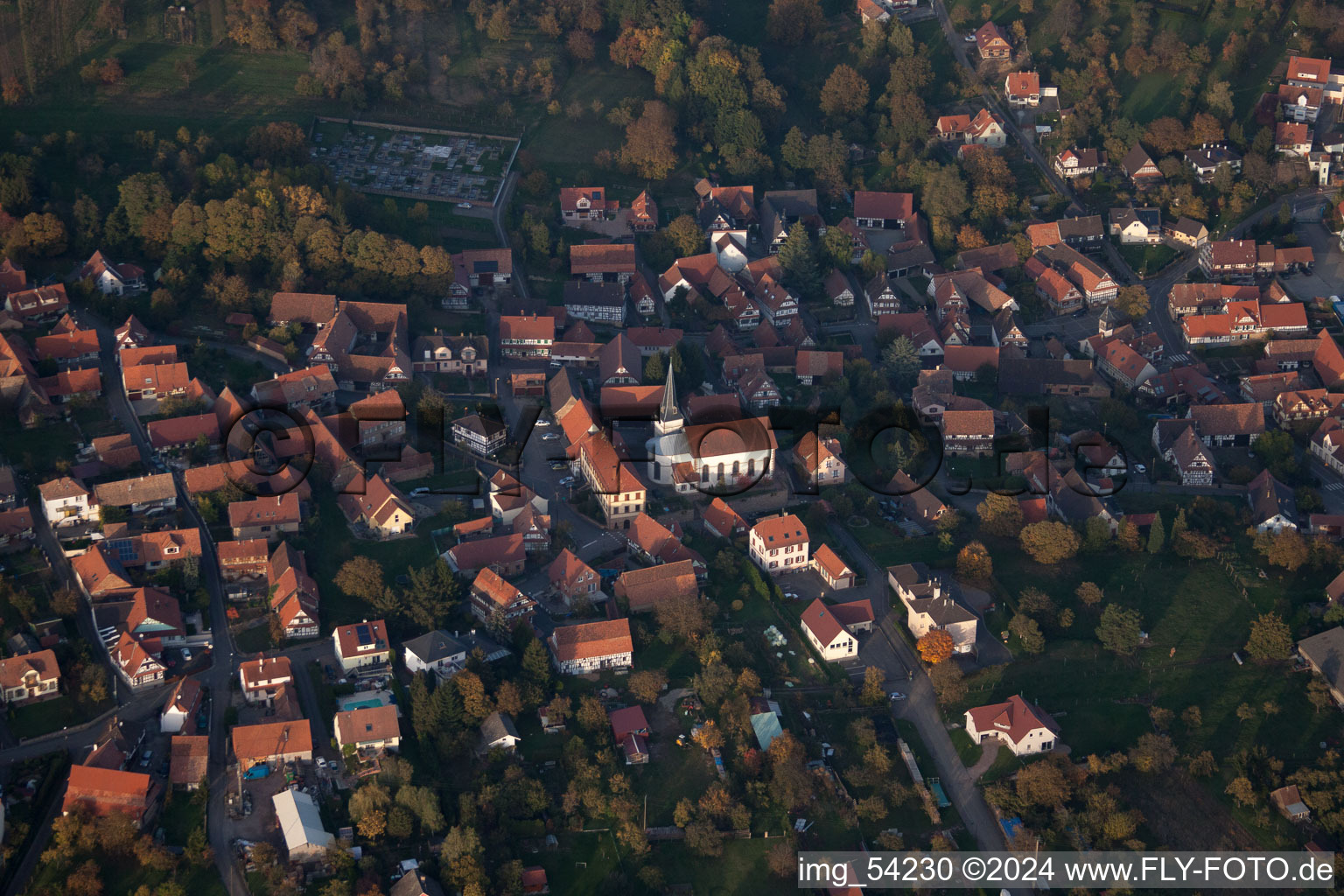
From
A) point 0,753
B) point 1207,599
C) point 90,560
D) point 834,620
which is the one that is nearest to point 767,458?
point 834,620

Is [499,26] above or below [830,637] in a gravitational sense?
above

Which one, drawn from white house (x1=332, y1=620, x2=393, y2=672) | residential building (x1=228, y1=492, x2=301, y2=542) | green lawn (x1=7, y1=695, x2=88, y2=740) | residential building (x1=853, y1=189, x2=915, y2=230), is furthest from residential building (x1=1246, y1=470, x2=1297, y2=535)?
green lawn (x1=7, y1=695, x2=88, y2=740)

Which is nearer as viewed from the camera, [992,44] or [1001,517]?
[1001,517]

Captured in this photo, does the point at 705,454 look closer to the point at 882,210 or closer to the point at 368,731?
the point at 368,731

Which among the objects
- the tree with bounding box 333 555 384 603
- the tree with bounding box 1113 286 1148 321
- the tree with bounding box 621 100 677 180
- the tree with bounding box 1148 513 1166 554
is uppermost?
the tree with bounding box 621 100 677 180

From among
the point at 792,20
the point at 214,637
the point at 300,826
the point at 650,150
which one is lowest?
the point at 214,637

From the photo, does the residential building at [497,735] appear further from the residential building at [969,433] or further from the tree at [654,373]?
the residential building at [969,433]

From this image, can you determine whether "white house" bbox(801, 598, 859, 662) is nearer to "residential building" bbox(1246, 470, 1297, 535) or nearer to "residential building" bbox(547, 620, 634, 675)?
"residential building" bbox(547, 620, 634, 675)

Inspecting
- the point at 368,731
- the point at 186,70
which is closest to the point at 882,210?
the point at 186,70
